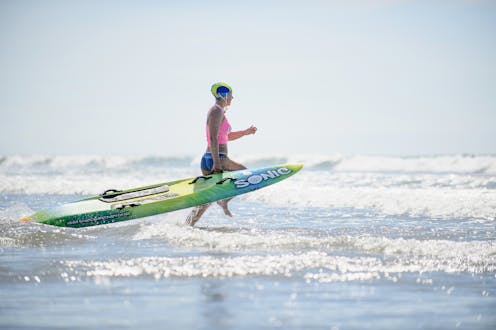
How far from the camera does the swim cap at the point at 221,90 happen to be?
861 centimetres

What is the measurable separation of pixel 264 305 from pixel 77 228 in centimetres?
478

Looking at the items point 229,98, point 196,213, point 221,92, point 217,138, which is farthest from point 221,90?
point 196,213

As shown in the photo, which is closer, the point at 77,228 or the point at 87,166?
the point at 77,228

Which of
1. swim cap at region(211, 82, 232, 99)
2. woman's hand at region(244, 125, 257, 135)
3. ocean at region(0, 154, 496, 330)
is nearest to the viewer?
ocean at region(0, 154, 496, 330)

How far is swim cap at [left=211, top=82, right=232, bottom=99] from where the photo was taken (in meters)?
8.61

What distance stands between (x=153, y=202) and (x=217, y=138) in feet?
3.91

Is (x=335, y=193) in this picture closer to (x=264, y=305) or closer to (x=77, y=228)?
(x=77, y=228)

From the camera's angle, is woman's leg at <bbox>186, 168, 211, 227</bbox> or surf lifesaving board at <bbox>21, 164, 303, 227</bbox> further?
woman's leg at <bbox>186, 168, 211, 227</bbox>

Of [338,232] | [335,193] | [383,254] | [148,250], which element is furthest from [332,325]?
[335,193]

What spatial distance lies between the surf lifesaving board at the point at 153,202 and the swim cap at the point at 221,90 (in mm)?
1028

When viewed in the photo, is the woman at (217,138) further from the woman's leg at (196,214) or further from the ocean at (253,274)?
the ocean at (253,274)

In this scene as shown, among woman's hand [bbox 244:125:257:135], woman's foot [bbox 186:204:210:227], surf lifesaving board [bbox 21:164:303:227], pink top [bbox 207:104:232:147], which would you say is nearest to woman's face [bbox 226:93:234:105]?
pink top [bbox 207:104:232:147]

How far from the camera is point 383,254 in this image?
248 inches

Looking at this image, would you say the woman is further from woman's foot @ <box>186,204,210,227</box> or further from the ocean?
the ocean
